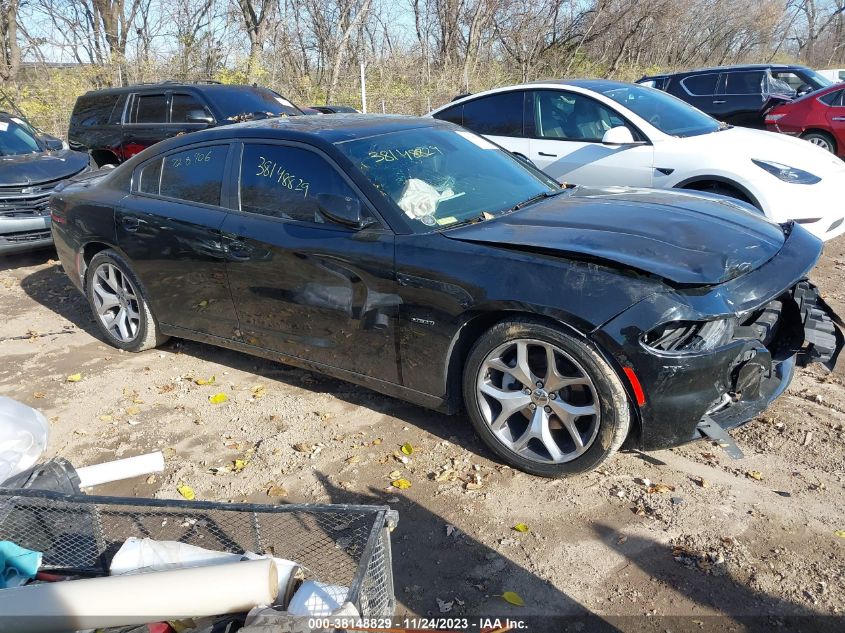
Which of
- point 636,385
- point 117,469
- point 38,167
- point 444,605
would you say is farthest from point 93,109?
point 444,605

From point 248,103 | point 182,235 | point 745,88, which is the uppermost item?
point 745,88

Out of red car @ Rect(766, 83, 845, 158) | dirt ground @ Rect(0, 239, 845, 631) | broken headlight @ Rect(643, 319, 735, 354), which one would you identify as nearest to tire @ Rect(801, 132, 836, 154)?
red car @ Rect(766, 83, 845, 158)

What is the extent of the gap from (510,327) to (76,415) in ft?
9.57

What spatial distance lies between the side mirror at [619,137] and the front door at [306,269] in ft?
11.7

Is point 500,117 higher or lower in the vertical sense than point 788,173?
higher

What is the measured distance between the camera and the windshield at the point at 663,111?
264 inches

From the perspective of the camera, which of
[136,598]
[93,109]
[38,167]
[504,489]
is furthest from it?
[93,109]

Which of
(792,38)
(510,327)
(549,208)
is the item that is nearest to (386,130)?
(549,208)

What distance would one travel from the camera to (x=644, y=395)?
2992 mm

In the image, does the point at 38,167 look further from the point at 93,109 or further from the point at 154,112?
the point at 93,109

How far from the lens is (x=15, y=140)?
28.7 feet

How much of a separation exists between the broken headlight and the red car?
33.7 ft

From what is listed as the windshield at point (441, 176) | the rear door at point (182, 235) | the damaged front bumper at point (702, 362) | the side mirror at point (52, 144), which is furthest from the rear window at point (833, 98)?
the side mirror at point (52, 144)

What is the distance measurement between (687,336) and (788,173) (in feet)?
12.5
